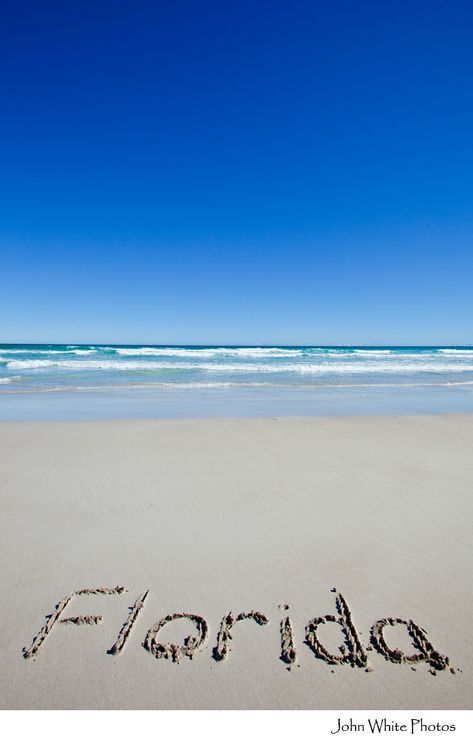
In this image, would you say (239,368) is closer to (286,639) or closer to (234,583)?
(234,583)

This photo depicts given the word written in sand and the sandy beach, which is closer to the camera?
the sandy beach

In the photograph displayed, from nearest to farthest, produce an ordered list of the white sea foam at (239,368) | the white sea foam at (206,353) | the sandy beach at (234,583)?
the sandy beach at (234,583), the white sea foam at (239,368), the white sea foam at (206,353)

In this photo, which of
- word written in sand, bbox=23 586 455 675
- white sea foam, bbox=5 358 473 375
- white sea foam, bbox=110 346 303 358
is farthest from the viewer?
white sea foam, bbox=110 346 303 358

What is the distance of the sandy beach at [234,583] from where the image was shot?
1.76 meters

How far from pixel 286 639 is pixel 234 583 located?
0.53 m

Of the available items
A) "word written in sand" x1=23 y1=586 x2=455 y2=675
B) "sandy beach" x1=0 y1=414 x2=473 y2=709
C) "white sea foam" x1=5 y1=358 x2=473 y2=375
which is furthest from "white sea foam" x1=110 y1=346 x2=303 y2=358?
"word written in sand" x1=23 y1=586 x2=455 y2=675

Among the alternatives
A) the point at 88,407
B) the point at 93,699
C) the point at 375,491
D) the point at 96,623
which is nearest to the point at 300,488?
the point at 375,491

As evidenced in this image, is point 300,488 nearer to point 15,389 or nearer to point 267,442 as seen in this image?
point 267,442

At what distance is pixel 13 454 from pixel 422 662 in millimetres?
4908

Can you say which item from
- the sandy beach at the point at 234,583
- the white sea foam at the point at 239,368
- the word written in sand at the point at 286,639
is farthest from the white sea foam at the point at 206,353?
the word written in sand at the point at 286,639

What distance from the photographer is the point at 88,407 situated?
30.8ft

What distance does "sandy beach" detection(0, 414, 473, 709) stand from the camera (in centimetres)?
176

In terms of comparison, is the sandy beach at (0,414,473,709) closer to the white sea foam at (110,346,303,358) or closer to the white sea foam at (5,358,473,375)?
the white sea foam at (5,358,473,375)

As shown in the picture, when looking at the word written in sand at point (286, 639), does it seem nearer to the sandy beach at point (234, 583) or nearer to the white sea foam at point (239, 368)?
the sandy beach at point (234, 583)
